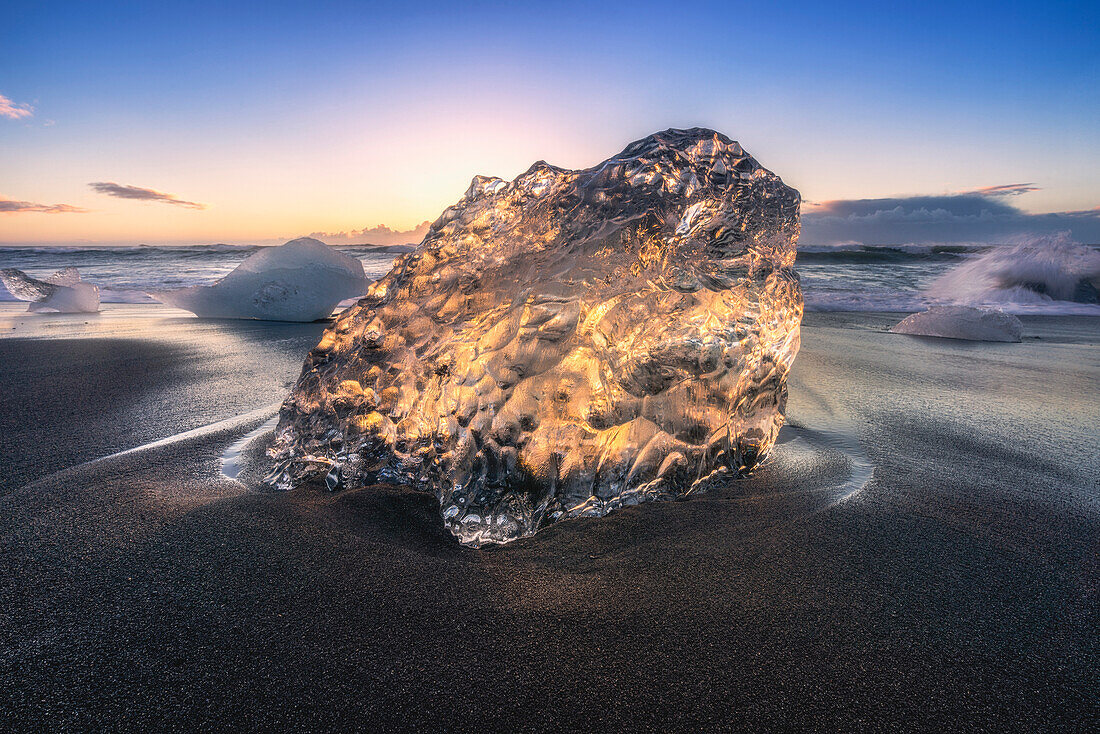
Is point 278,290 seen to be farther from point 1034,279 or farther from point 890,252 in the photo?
point 890,252

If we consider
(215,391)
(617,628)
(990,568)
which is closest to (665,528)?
(617,628)

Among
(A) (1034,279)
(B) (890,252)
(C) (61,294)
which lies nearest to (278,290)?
(C) (61,294)

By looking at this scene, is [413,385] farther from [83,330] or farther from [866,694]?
[83,330]

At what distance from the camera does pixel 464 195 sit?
206cm

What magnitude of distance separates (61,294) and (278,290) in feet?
8.20

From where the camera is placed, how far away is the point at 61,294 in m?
6.63

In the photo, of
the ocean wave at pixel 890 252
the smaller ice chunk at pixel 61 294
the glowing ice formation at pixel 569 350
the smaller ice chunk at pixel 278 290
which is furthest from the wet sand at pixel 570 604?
the ocean wave at pixel 890 252

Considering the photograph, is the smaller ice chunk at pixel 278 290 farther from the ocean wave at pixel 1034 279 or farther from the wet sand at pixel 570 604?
the ocean wave at pixel 1034 279

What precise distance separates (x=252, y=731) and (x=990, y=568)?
1.46m

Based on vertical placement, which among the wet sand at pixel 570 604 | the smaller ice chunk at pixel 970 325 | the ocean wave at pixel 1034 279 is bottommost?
the wet sand at pixel 570 604

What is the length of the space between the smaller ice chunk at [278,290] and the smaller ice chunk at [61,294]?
721 millimetres

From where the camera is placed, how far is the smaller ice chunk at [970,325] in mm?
4941

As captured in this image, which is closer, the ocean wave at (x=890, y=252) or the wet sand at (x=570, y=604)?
the wet sand at (x=570, y=604)

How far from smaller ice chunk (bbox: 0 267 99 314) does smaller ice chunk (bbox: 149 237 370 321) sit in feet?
2.37
